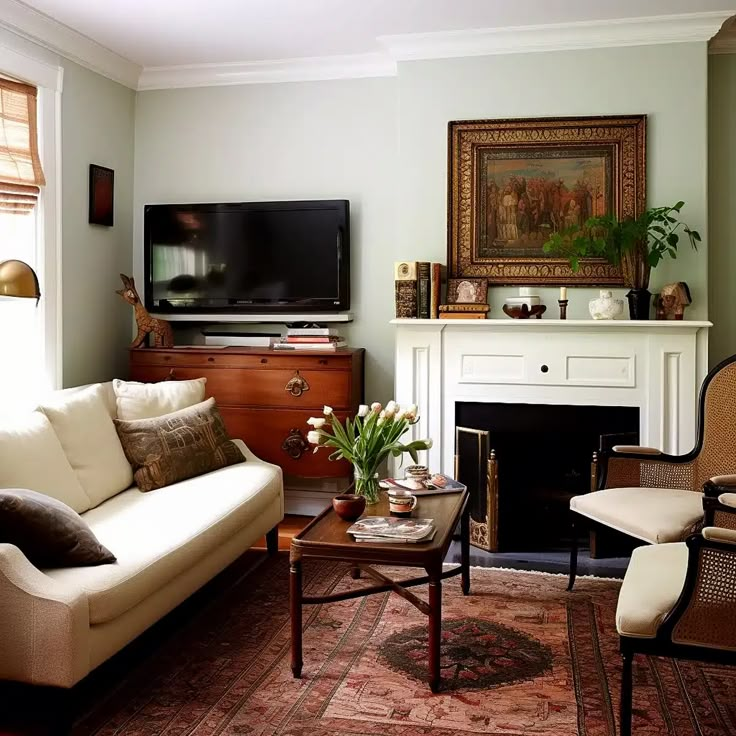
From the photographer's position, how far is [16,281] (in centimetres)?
288

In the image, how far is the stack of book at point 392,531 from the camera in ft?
8.60

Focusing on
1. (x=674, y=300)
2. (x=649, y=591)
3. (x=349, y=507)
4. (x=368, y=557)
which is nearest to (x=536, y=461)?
(x=674, y=300)

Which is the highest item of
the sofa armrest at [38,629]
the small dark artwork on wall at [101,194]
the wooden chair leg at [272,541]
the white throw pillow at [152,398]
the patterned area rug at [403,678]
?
the small dark artwork on wall at [101,194]

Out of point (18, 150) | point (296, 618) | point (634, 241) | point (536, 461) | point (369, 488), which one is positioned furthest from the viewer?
point (536, 461)

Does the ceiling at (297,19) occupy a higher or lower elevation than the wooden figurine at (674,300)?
higher

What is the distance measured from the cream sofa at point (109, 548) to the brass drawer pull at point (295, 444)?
13.6 inches

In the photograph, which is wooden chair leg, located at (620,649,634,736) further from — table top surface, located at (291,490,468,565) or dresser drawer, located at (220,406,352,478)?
dresser drawer, located at (220,406,352,478)

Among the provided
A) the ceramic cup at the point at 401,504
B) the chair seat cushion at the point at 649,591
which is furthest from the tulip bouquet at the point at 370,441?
Answer: the chair seat cushion at the point at 649,591

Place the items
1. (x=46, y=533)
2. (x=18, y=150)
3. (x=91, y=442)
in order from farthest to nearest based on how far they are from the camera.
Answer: (x=18, y=150) → (x=91, y=442) → (x=46, y=533)

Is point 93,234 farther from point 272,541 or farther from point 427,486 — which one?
point 427,486

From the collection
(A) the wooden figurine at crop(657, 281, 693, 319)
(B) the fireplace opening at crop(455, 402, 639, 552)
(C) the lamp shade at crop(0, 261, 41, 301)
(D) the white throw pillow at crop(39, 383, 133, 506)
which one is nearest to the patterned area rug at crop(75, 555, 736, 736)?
(D) the white throw pillow at crop(39, 383, 133, 506)

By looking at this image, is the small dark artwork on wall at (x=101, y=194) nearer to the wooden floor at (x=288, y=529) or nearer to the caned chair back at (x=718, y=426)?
the wooden floor at (x=288, y=529)

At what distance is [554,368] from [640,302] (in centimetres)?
54

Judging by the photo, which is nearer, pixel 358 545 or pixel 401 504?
pixel 358 545
